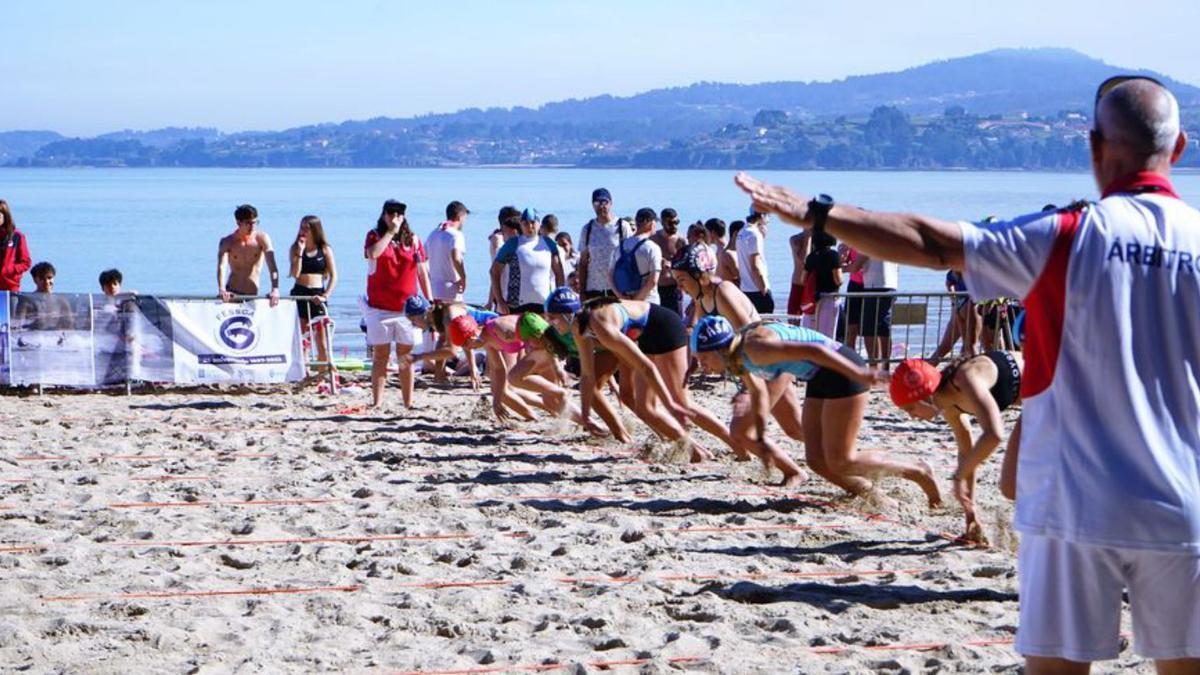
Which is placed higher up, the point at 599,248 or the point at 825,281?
the point at 599,248

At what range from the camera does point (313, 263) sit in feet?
46.3

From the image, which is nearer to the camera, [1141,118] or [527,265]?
[1141,118]

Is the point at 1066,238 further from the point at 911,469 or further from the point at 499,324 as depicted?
the point at 499,324

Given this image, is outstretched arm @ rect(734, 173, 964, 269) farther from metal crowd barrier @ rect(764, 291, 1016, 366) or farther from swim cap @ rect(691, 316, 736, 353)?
metal crowd barrier @ rect(764, 291, 1016, 366)

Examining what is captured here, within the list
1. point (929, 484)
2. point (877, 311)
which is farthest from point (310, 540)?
point (877, 311)

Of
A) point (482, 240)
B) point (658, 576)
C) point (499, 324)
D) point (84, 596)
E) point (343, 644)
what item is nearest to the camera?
point (343, 644)

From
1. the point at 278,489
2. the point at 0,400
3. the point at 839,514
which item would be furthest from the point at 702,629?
the point at 0,400

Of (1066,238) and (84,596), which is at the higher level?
(1066,238)

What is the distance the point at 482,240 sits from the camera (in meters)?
54.5

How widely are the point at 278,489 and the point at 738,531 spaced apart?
2799 mm

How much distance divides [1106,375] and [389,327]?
32.4 ft

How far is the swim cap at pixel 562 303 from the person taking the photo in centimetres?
974

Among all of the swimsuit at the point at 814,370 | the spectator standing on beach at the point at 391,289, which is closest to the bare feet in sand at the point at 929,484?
the swimsuit at the point at 814,370

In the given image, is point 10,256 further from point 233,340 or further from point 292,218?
point 292,218
